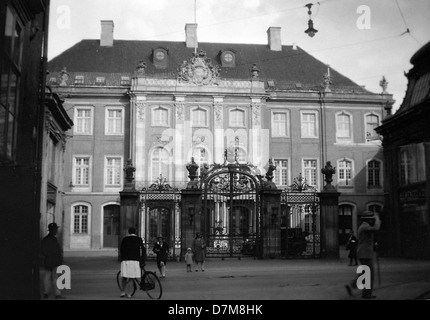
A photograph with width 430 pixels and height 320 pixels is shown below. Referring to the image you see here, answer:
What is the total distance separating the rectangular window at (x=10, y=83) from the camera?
5883mm

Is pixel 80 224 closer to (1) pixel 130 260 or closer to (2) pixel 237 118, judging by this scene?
(1) pixel 130 260

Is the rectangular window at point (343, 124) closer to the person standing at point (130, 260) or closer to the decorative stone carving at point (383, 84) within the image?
the decorative stone carving at point (383, 84)

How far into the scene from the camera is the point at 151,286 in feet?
20.1

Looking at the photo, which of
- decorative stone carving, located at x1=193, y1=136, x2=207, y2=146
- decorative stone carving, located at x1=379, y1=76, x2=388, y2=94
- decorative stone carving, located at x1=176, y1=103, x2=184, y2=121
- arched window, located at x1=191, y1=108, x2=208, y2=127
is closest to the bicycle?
decorative stone carving, located at x1=379, y1=76, x2=388, y2=94

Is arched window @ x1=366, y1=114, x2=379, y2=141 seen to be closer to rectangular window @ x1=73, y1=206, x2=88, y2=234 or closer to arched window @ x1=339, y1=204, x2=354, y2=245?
arched window @ x1=339, y1=204, x2=354, y2=245

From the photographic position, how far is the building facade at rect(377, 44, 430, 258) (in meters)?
9.36

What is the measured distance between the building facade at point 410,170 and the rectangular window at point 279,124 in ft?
17.0

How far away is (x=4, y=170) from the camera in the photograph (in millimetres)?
5828

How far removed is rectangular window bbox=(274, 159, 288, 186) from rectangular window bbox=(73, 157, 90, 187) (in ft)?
34.5

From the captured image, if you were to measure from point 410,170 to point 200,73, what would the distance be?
11831 mm

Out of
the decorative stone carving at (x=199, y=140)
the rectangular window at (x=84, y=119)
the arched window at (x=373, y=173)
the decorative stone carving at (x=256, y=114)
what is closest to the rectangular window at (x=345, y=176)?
the arched window at (x=373, y=173)
